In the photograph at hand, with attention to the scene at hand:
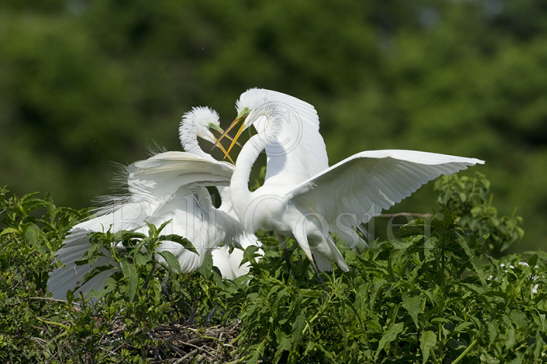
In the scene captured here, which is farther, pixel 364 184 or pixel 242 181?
pixel 242 181

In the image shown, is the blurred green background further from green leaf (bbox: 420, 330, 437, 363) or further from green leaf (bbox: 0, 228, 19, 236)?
green leaf (bbox: 420, 330, 437, 363)

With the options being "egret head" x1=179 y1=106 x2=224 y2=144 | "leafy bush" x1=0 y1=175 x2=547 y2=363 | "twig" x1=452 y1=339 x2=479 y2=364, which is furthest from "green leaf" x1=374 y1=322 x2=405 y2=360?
"egret head" x1=179 y1=106 x2=224 y2=144

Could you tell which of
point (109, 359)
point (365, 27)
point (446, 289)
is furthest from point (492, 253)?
point (365, 27)

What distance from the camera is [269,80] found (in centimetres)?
2411

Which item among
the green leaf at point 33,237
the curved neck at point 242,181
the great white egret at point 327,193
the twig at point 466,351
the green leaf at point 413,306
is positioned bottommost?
the twig at point 466,351

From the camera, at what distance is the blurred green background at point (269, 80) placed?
19.7 meters

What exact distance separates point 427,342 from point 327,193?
157 centimetres

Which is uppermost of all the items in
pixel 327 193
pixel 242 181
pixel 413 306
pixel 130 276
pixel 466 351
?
pixel 242 181

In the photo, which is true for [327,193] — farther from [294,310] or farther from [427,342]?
[427,342]

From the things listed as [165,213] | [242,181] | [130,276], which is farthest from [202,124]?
[130,276]

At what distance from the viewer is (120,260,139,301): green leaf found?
159 inches

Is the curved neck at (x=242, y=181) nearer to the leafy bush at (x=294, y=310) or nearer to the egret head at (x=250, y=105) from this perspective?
the egret head at (x=250, y=105)

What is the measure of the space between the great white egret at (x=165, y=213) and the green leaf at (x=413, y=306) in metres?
1.62

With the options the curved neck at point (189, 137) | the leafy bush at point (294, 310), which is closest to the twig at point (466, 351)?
the leafy bush at point (294, 310)
